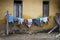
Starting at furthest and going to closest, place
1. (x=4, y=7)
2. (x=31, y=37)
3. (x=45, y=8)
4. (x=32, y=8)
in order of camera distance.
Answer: (x=45, y=8) < (x=32, y=8) < (x=4, y=7) < (x=31, y=37)

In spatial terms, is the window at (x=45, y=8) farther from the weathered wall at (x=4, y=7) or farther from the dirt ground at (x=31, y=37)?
the weathered wall at (x=4, y=7)

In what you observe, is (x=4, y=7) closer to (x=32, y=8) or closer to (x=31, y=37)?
(x=32, y=8)

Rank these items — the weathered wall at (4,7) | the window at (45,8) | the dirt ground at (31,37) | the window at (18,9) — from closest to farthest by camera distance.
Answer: the dirt ground at (31,37), the weathered wall at (4,7), the window at (18,9), the window at (45,8)

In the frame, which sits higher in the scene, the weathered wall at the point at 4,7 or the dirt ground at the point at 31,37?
the weathered wall at the point at 4,7

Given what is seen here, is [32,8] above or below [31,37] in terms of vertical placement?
above

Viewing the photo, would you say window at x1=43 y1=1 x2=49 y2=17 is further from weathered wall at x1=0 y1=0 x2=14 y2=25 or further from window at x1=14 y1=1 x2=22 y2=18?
weathered wall at x1=0 y1=0 x2=14 y2=25

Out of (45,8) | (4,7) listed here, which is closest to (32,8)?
(45,8)

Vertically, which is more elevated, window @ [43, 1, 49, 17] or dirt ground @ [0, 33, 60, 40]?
window @ [43, 1, 49, 17]

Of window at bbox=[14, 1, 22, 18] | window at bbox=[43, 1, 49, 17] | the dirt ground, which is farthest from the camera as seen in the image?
window at bbox=[43, 1, 49, 17]

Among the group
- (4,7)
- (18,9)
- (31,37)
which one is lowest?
(31,37)

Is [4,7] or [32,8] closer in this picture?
[4,7]

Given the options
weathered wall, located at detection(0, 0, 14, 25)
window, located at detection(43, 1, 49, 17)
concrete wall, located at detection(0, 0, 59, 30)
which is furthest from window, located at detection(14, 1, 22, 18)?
window, located at detection(43, 1, 49, 17)

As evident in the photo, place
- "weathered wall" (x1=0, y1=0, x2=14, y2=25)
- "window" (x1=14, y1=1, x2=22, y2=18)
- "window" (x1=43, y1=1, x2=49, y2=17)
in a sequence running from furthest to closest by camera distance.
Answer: "window" (x1=43, y1=1, x2=49, y2=17)
"window" (x1=14, y1=1, x2=22, y2=18)
"weathered wall" (x1=0, y1=0, x2=14, y2=25)

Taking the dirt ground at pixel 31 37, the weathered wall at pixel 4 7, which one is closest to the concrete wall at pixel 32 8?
the weathered wall at pixel 4 7
